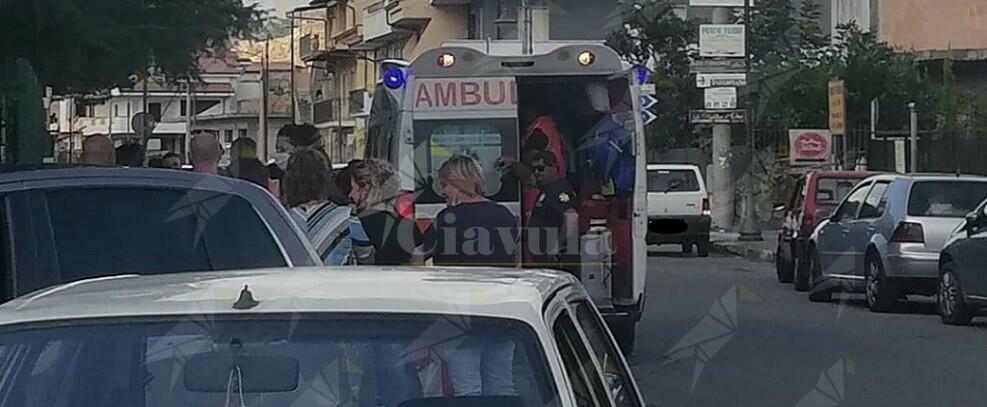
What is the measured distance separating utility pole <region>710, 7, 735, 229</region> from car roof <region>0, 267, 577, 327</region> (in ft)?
90.4

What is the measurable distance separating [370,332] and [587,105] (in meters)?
10.8

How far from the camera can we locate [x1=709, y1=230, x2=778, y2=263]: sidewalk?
29.8 metres

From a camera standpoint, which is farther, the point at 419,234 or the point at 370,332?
the point at 419,234

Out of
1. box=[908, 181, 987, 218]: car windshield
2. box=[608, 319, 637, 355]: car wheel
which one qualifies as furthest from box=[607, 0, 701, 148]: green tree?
box=[608, 319, 637, 355]: car wheel

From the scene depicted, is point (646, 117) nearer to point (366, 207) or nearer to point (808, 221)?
point (808, 221)

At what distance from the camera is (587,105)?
14.7 metres

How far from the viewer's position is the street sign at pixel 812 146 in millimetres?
29844

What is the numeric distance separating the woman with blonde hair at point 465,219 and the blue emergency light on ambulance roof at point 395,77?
2976mm

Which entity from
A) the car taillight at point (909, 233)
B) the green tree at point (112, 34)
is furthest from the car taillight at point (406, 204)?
the car taillight at point (909, 233)

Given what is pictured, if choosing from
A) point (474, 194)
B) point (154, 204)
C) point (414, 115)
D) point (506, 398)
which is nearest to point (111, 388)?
point (506, 398)

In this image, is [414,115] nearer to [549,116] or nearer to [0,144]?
[549,116]

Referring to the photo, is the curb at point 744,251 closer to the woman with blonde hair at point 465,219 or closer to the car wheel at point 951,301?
the car wheel at point 951,301

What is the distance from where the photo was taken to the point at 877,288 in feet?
59.4

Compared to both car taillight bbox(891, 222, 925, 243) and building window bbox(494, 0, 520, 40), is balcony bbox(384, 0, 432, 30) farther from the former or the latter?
car taillight bbox(891, 222, 925, 243)
